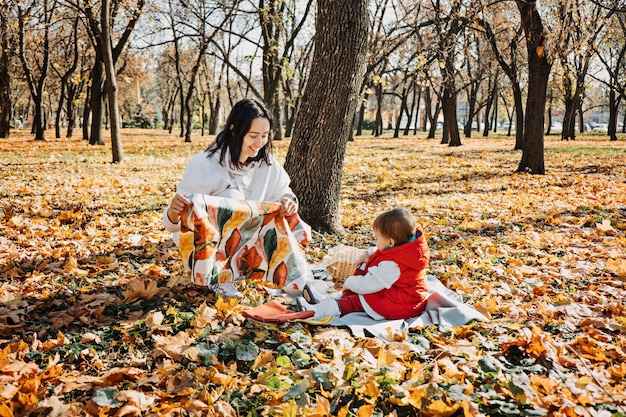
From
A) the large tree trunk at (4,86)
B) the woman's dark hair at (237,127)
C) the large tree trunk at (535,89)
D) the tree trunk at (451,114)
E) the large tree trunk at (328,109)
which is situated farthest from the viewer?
the tree trunk at (451,114)

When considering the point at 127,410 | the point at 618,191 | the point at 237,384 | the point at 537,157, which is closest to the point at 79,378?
the point at 127,410

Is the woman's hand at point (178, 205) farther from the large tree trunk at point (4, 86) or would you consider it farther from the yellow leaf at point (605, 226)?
the large tree trunk at point (4, 86)

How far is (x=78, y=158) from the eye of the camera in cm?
1236

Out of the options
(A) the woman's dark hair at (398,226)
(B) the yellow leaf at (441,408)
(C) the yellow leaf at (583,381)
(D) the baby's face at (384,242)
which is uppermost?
(A) the woman's dark hair at (398,226)

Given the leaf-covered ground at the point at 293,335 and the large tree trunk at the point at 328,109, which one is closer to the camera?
the leaf-covered ground at the point at 293,335

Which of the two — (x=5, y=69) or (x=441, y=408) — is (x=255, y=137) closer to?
(x=441, y=408)

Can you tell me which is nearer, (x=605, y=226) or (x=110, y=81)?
(x=605, y=226)

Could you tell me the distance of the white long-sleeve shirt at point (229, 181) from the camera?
3658 millimetres

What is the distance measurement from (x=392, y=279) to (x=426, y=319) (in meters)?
0.40

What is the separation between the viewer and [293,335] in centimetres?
292

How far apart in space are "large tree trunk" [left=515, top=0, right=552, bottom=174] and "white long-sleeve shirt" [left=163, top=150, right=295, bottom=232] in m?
9.06

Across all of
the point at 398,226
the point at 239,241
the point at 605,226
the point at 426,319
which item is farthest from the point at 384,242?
the point at 605,226

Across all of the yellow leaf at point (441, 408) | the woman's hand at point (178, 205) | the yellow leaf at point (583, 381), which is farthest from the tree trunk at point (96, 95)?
the yellow leaf at point (583, 381)

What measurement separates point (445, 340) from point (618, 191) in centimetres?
729
